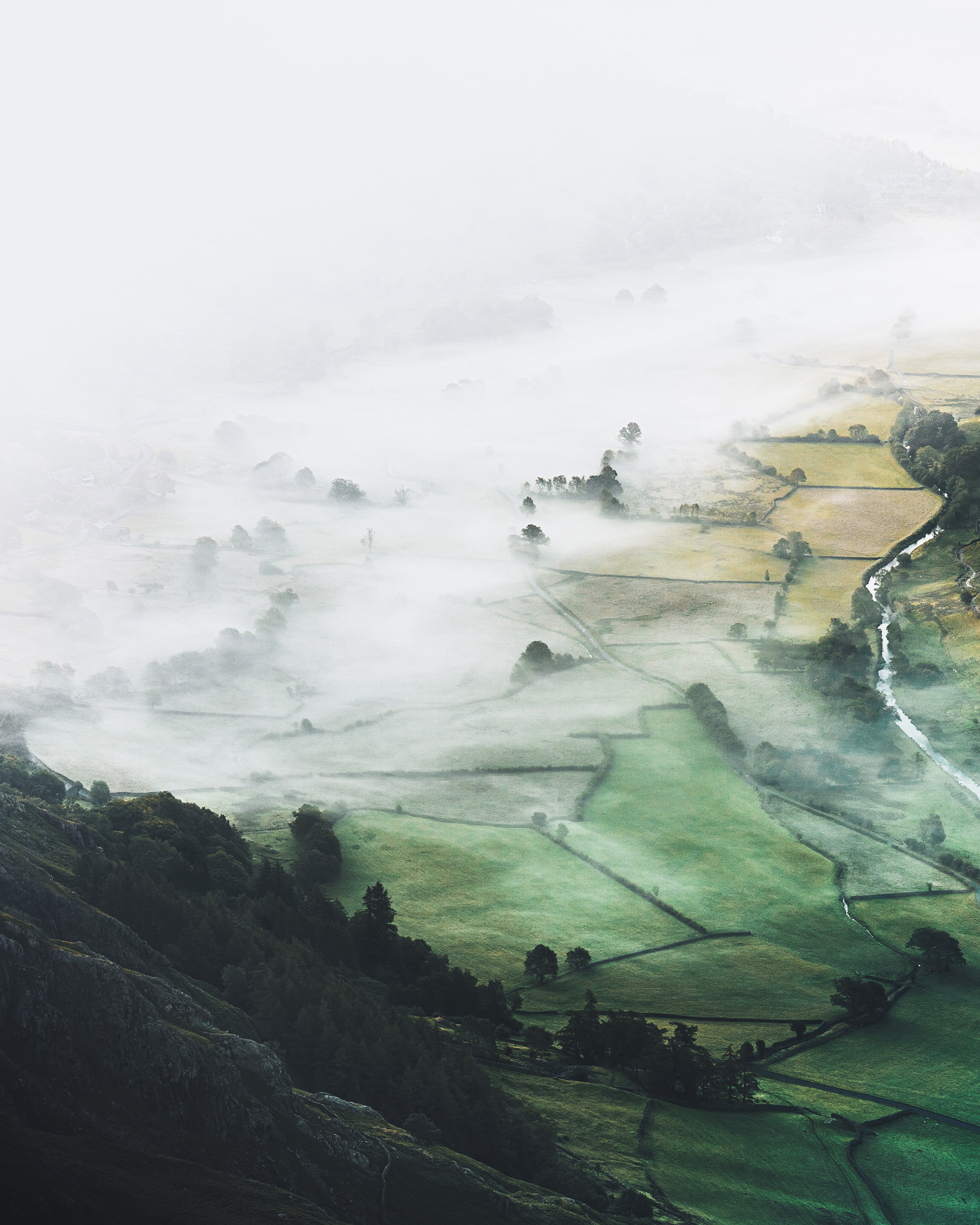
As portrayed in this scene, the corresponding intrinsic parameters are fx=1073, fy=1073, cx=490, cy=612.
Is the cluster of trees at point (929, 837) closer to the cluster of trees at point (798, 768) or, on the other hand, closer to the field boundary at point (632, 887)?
the cluster of trees at point (798, 768)

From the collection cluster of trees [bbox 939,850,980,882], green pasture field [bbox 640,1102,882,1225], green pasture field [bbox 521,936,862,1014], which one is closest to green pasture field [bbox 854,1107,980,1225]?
Answer: green pasture field [bbox 640,1102,882,1225]

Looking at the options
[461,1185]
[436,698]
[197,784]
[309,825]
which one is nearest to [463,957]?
[309,825]

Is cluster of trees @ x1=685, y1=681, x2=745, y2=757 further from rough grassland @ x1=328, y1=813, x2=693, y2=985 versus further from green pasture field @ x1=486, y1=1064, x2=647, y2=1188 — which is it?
green pasture field @ x1=486, y1=1064, x2=647, y2=1188

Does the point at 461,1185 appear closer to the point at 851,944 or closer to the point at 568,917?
the point at 568,917

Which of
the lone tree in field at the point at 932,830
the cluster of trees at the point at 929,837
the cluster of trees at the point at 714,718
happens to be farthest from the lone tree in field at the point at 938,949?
the cluster of trees at the point at 714,718

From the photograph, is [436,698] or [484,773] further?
[436,698]
